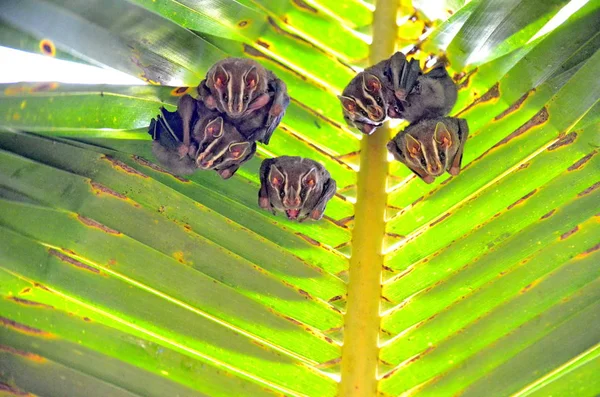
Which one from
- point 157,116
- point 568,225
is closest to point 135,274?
point 157,116

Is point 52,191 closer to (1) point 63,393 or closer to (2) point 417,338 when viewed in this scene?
(1) point 63,393

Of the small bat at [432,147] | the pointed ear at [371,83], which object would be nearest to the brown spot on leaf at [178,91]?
the pointed ear at [371,83]

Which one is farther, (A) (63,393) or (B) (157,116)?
(B) (157,116)

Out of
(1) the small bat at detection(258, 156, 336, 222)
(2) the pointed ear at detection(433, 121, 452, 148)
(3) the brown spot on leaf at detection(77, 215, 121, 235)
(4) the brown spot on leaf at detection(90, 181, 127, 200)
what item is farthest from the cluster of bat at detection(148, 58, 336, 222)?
(2) the pointed ear at detection(433, 121, 452, 148)

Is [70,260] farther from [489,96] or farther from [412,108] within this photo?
[489,96]

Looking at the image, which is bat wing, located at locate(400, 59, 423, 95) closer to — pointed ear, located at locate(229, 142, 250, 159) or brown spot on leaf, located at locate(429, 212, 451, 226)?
brown spot on leaf, located at locate(429, 212, 451, 226)

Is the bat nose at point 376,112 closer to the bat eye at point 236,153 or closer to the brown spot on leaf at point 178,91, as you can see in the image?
the bat eye at point 236,153
